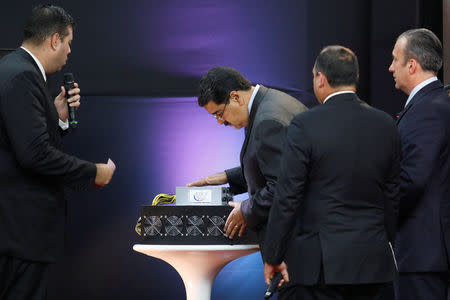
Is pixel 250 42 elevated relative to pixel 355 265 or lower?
elevated

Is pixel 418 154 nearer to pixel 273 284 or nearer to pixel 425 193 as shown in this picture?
pixel 425 193

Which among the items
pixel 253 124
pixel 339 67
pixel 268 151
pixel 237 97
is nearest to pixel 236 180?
pixel 237 97

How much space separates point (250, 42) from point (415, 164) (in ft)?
5.83

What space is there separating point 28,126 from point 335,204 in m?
1.18

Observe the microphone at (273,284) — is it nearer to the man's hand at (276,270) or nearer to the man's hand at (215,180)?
the man's hand at (276,270)

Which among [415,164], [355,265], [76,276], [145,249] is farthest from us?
[76,276]

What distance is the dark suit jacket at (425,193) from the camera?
7.66 ft

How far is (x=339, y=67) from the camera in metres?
2.10

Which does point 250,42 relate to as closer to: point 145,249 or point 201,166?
point 201,166

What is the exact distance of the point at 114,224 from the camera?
12.4 ft

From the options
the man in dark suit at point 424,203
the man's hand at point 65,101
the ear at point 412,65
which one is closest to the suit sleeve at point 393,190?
the man in dark suit at point 424,203

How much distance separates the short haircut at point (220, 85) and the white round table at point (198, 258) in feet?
2.34

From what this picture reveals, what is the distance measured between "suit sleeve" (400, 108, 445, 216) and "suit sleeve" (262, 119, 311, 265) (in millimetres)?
582

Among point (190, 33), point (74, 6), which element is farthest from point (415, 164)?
point (74, 6)
